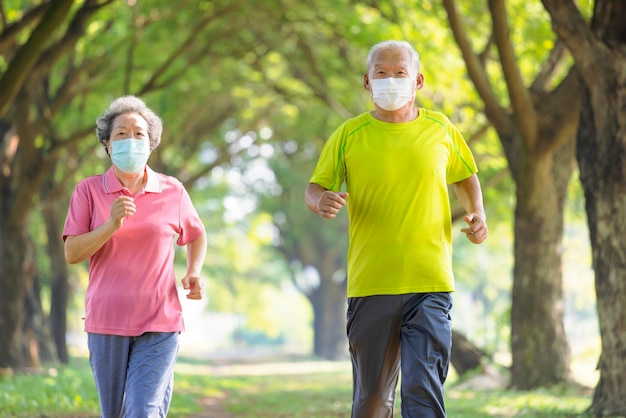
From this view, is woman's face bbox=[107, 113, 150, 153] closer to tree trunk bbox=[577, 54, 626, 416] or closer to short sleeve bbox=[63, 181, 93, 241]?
short sleeve bbox=[63, 181, 93, 241]

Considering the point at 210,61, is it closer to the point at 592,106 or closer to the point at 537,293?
the point at 537,293

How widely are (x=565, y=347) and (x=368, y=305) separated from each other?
10.4 m

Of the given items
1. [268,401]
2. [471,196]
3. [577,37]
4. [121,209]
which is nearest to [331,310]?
[268,401]

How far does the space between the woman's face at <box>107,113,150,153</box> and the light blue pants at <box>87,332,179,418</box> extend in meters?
0.95

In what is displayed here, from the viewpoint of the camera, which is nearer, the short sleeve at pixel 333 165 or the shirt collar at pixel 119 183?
the shirt collar at pixel 119 183

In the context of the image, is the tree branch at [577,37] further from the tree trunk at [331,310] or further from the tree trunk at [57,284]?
the tree trunk at [331,310]

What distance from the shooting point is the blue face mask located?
5070 mm

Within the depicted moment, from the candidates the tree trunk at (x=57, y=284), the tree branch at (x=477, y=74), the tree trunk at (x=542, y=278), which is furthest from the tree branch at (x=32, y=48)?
the tree trunk at (x=57, y=284)

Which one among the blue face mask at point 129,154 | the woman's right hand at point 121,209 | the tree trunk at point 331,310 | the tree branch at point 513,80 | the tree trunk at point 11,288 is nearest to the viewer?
the woman's right hand at point 121,209

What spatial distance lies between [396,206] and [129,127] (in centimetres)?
134

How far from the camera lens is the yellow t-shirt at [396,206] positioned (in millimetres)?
5086

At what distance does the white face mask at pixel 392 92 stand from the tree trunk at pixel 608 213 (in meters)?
5.00

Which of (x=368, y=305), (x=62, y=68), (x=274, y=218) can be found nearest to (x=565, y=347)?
→ (x=368, y=305)

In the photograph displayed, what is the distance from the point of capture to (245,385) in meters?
21.9
